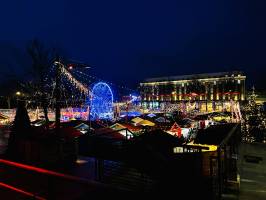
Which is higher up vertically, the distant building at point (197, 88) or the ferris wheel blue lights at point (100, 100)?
the distant building at point (197, 88)

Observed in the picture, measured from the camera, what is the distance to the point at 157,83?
391 feet

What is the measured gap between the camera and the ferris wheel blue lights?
90.2 feet

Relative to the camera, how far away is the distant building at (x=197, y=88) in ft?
327

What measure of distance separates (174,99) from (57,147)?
103697 millimetres

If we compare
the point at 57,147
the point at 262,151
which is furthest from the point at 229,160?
the point at 262,151

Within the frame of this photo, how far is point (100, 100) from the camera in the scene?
90.8ft

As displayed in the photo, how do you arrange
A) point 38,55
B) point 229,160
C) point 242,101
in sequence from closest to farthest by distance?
point 229,160, point 38,55, point 242,101

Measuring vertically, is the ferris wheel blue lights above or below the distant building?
below

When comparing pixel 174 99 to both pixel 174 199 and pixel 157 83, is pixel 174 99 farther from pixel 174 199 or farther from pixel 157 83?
pixel 174 199

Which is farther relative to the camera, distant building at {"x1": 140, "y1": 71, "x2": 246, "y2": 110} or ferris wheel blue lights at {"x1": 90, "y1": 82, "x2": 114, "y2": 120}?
distant building at {"x1": 140, "y1": 71, "x2": 246, "y2": 110}

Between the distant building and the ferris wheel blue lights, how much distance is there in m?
62.9

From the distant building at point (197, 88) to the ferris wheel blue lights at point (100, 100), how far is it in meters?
62.9

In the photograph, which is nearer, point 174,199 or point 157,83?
point 174,199

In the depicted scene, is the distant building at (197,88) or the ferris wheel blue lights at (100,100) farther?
the distant building at (197,88)
